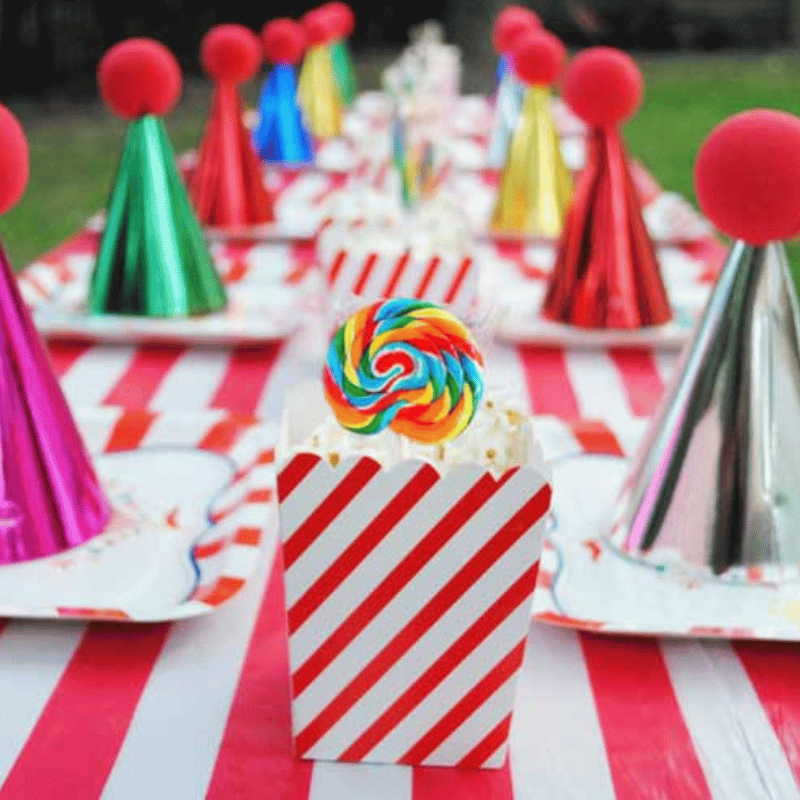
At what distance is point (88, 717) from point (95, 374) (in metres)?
0.56

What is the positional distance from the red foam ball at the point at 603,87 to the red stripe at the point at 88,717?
70 cm

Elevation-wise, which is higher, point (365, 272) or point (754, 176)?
point (754, 176)

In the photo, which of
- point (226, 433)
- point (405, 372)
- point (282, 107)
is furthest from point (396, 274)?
point (282, 107)

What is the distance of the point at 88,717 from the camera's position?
64cm

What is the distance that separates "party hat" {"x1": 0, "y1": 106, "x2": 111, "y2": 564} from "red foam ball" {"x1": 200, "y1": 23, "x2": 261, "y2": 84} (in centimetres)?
91

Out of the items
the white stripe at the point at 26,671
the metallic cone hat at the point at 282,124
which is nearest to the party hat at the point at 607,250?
the white stripe at the point at 26,671

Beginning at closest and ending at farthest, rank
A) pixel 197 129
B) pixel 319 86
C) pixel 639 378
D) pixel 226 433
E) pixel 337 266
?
pixel 226 433 → pixel 337 266 → pixel 639 378 → pixel 319 86 → pixel 197 129

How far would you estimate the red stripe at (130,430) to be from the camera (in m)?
0.93

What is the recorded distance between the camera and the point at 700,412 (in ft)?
2.52

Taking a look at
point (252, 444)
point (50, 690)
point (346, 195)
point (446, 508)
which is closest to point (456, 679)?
point (446, 508)

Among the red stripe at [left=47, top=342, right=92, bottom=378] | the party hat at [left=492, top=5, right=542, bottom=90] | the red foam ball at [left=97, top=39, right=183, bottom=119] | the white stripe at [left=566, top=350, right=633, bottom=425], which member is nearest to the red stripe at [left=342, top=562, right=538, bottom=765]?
the white stripe at [left=566, top=350, right=633, bottom=425]

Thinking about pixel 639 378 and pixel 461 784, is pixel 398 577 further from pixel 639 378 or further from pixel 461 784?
pixel 639 378

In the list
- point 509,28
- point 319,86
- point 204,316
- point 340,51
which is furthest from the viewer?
point 340,51

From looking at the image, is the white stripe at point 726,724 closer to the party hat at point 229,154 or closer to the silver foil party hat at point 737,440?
the silver foil party hat at point 737,440
